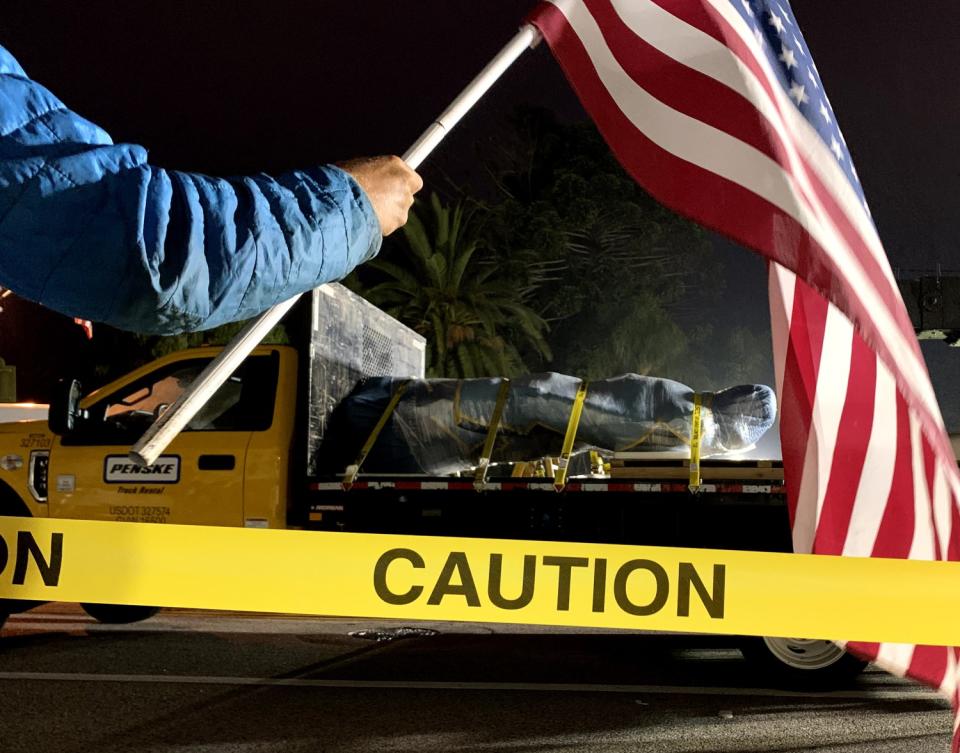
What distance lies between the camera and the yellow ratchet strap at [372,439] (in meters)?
7.07

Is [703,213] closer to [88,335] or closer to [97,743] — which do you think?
[97,743]

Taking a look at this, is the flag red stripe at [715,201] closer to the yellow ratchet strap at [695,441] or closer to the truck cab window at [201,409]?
the yellow ratchet strap at [695,441]

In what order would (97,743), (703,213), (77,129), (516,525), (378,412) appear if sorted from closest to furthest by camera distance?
(77,129), (703,213), (97,743), (516,525), (378,412)

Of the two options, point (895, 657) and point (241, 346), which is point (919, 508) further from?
point (241, 346)

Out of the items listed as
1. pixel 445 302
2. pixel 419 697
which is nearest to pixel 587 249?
pixel 445 302

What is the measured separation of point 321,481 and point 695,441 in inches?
99.0

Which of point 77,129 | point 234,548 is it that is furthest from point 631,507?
point 77,129

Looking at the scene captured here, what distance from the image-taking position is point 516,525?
6.90 metres

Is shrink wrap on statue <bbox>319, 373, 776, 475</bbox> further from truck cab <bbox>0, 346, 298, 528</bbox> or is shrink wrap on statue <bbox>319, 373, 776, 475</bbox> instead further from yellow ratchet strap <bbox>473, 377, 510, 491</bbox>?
truck cab <bbox>0, 346, 298, 528</bbox>

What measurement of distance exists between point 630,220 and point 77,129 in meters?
48.3

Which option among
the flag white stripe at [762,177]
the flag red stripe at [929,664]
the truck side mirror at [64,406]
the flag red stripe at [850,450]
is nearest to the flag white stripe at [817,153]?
→ the flag white stripe at [762,177]

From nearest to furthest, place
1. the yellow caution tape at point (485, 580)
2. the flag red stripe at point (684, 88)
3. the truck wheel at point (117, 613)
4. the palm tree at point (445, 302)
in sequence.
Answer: the yellow caution tape at point (485, 580)
the flag red stripe at point (684, 88)
the truck wheel at point (117, 613)
the palm tree at point (445, 302)

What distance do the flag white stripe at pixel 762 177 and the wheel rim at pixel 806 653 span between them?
376 centimetres

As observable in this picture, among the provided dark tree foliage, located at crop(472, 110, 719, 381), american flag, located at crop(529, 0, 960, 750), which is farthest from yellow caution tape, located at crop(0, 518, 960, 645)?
dark tree foliage, located at crop(472, 110, 719, 381)
